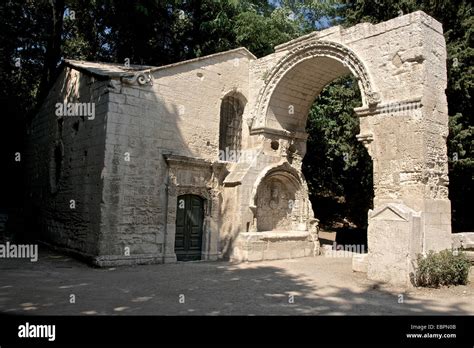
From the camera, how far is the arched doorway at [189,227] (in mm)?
10812

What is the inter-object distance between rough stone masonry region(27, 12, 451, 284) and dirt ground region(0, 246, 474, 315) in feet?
2.61

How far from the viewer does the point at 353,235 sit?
50.7 feet

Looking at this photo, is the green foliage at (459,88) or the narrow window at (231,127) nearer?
the green foliage at (459,88)

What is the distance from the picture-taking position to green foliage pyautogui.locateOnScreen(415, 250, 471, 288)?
292 inches

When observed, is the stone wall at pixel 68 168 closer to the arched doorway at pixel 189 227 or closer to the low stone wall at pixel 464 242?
the arched doorway at pixel 189 227

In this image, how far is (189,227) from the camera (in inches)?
434

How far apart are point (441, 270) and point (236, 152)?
22.3 ft

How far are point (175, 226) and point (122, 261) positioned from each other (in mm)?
1684

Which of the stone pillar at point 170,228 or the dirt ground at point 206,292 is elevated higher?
the stone pillar at point 170,228

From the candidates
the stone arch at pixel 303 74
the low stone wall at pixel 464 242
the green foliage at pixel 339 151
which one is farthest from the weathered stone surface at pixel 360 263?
the green foliage at pixel 339 151

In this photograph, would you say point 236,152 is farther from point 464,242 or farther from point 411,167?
point 464,242

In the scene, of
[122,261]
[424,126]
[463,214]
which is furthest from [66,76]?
[463,214]

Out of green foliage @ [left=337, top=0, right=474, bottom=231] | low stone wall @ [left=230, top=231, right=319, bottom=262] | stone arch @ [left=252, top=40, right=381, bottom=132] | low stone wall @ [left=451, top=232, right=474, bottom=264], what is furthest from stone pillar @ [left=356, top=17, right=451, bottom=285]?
low stone wall @ [left=230, top=231, right=319, bottom=262]

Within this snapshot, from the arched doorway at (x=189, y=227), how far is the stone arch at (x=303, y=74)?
120 inches
